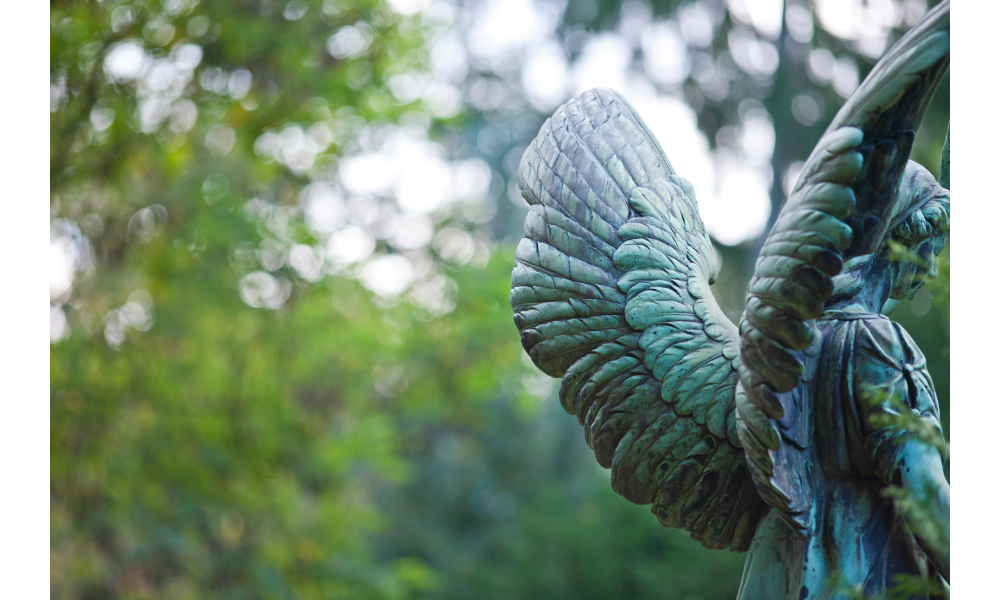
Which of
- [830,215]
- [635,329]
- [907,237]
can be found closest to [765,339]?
[830,215]

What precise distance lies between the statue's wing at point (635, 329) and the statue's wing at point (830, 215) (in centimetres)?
21

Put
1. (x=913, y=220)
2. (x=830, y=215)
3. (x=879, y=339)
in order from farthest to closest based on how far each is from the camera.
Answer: (x=913, y=220) < (x=879, y=339) < (x=830, y=215)

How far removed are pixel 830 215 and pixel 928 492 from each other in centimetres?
53

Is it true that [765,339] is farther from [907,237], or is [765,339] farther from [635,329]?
[907,237]

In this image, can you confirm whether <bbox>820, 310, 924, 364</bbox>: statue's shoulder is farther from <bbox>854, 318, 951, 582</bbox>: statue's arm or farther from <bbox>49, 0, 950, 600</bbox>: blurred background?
<bbox>49, 0, 950, 600</bbox>: blurred background

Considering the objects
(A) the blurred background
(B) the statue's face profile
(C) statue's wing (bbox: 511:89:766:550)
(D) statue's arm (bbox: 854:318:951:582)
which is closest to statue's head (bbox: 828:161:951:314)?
(B) the statue's face profile

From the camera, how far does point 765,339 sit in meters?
1.48

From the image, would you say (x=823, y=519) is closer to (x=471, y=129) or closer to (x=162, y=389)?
(x=162, y=389)

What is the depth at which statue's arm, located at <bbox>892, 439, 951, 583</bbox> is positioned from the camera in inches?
55.1

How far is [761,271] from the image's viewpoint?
1.48m

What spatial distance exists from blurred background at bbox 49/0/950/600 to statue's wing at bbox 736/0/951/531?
430 centimetres
